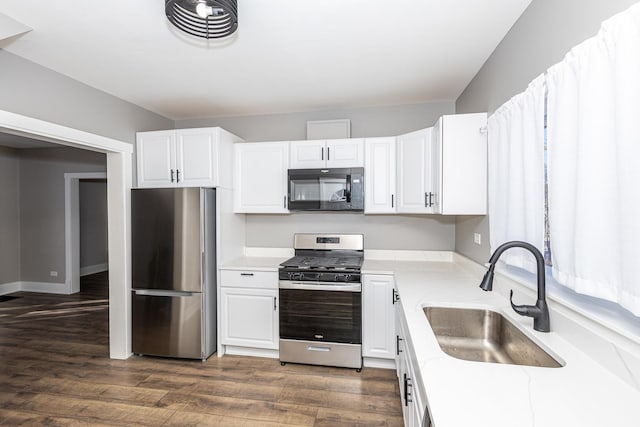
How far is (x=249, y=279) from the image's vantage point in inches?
113

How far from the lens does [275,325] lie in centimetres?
281

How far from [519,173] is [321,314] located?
1.85 metres

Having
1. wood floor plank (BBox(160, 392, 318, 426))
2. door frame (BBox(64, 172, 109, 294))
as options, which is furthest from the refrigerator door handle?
door frame (BBox(64, 172, 109, 294))

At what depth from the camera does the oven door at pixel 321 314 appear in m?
2.59

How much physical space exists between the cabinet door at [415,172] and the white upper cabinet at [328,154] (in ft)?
1.35

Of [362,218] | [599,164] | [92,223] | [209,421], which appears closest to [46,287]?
[92,223]

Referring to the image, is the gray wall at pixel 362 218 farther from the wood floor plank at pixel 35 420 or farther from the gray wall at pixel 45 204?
the gray wall at pixel 45 204

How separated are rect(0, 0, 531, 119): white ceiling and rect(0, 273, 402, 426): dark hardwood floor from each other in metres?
2.52

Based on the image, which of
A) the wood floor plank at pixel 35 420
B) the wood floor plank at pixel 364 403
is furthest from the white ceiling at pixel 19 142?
Answer: the wood floor plank at pixel 364 403

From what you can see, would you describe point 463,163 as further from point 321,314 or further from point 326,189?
point 321,314

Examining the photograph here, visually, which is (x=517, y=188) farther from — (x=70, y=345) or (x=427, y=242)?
(x=70, y=345)

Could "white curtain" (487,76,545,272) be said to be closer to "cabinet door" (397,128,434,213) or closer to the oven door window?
"cabinet door" (397,128,434,213)

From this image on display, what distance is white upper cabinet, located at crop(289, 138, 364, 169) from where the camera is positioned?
2.95 metres

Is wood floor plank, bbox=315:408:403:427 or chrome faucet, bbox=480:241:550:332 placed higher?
chrome faucet, bbox=480:241:550:332
